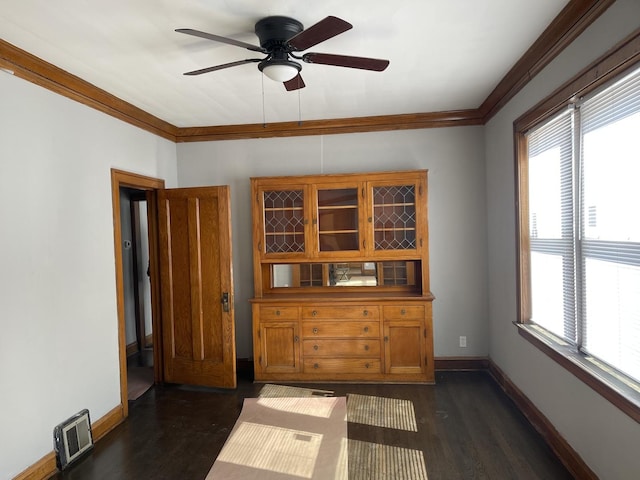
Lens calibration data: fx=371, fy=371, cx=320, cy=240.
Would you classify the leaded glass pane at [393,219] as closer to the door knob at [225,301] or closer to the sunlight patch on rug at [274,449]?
the door knob at [225,301]

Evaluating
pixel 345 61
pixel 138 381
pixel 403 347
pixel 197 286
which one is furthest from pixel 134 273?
pixel 345 61

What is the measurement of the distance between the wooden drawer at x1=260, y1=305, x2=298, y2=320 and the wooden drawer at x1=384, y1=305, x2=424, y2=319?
92cm

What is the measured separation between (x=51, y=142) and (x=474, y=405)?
12.6ft

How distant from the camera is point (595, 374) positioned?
198cm

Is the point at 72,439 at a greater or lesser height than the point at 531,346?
lesser

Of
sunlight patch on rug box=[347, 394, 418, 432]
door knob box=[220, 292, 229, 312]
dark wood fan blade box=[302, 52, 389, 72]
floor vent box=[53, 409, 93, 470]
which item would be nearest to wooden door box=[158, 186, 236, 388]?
door knob box=[220, 292, 229, 312]

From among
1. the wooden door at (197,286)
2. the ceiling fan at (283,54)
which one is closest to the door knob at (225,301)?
the wooden door at (197,286)

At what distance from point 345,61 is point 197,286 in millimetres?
2614

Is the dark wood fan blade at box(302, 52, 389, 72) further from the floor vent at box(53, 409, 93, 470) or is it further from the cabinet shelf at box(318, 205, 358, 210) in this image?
the floor vent at box(53, 409, 93, 470)

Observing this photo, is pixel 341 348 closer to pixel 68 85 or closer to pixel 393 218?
pixel 393 218

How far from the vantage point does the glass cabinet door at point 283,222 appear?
3.88 m

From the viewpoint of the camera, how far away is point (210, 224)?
3684 millimetres

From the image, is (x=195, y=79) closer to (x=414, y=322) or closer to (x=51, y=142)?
(x=51, y=142)

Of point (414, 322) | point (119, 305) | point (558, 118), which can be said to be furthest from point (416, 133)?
point (119, 305)
